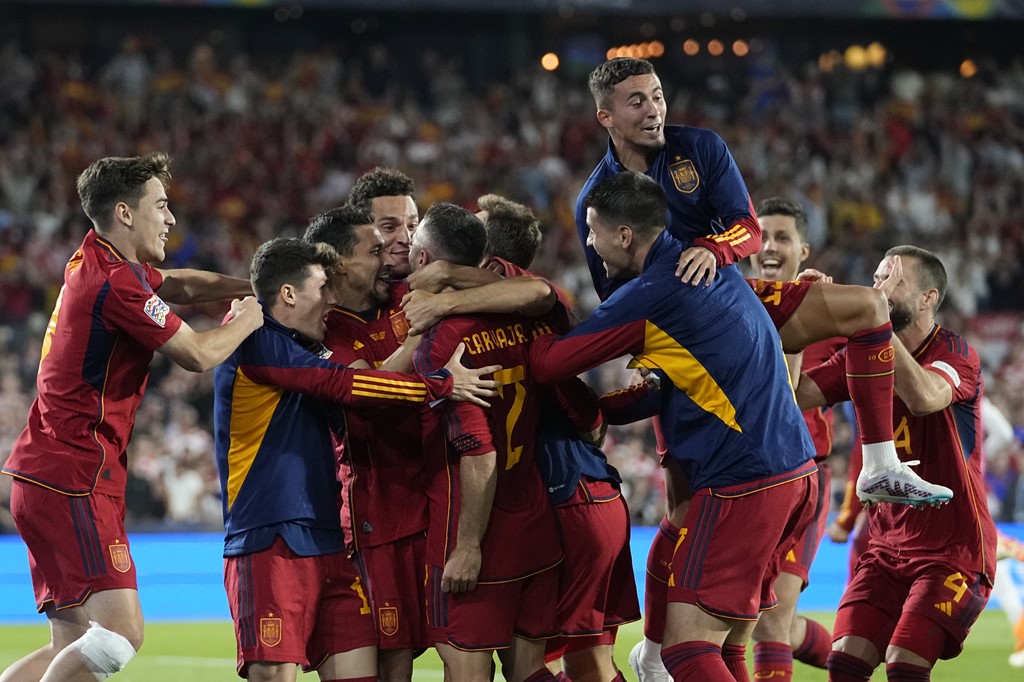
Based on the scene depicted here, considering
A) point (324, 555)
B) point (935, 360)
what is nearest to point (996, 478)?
point (935, 360)

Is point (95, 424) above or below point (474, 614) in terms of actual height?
above

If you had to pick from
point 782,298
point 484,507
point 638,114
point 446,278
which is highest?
point 638,114

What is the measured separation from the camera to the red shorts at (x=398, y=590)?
16.9 feet

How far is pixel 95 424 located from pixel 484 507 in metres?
1.77

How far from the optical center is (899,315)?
19.5 feet

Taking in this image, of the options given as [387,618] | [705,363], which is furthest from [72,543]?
[705,363]

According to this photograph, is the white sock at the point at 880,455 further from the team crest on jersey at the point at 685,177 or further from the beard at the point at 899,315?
the team crest on jersey at the point at 685,177

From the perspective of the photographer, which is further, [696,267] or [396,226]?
[396,226]

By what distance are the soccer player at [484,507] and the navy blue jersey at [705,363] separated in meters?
0.34

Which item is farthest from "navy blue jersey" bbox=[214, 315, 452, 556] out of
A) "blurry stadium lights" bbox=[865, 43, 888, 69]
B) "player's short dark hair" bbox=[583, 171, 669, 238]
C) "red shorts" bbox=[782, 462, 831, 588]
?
"blurry stadium lights" bbox=[865, 43, 888, 69]

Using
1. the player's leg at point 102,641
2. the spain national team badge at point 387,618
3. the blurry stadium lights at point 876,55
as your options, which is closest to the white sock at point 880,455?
the spain national team badge at point 387,618

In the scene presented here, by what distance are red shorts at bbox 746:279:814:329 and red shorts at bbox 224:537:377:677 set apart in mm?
2027

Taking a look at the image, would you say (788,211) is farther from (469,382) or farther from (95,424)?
(95,424)

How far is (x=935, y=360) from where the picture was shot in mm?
5895
